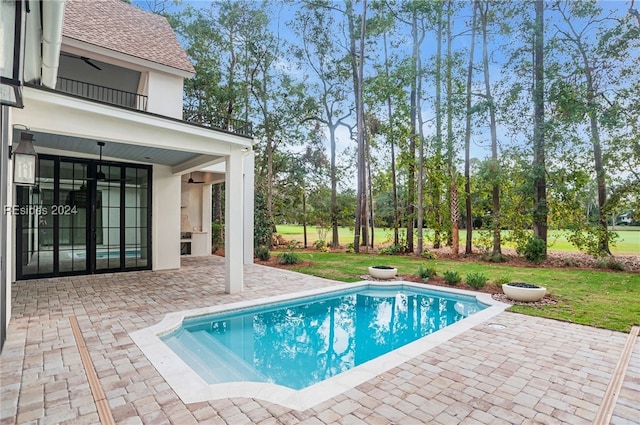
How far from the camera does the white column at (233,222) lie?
7.48 meters

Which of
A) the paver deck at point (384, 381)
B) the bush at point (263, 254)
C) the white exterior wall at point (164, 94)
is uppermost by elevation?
the white exterior wall at point (164, 94)

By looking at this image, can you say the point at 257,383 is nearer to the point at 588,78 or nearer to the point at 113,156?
the point at 113,156

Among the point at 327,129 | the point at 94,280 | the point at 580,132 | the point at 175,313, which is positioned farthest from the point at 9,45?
the point at 327,129

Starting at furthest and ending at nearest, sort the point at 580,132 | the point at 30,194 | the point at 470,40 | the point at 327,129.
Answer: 1. the point at 327,129
2. the point at 470,40
3. the point at 580,132
4. the point at 30,194

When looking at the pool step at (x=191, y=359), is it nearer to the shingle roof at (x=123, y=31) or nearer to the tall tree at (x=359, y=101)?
the shingle roof at (x=123, y=31)

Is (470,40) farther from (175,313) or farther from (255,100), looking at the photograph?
(175,313)

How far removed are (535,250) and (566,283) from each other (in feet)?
12.9

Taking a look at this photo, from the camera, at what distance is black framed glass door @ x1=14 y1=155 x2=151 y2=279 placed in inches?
331

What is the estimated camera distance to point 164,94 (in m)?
10.5

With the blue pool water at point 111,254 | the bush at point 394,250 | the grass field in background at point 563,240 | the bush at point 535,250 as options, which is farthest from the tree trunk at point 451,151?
the blue pool water at point 111,254

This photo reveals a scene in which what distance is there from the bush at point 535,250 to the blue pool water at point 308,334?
6.60m

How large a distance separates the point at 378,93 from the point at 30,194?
13397 mm

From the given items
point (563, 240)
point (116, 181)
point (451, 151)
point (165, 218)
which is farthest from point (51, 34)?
point (563, 240)

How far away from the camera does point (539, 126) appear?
1245 centimetres
